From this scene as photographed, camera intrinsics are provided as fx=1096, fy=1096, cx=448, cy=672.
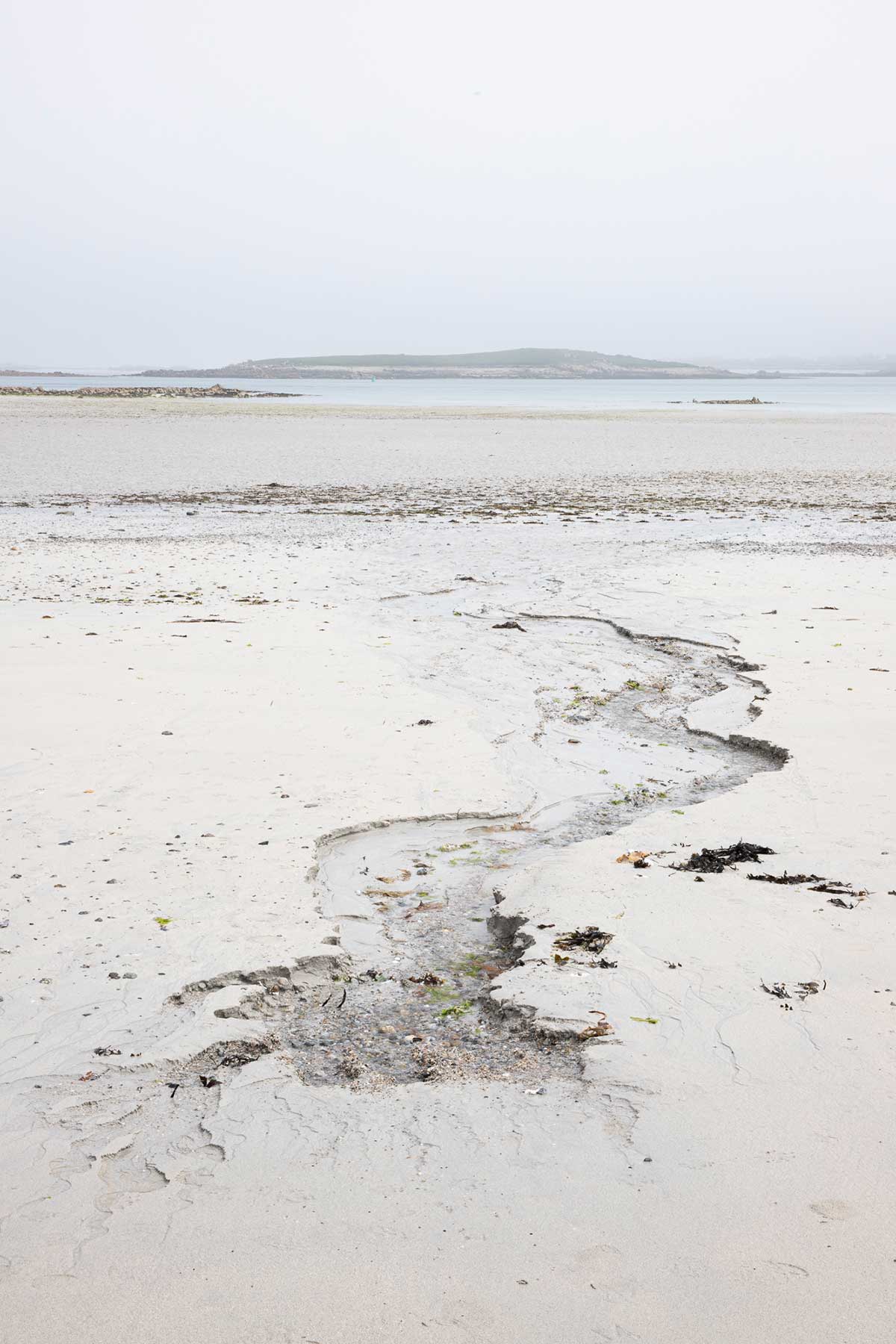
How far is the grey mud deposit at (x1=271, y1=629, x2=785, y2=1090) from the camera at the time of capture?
3363 mm

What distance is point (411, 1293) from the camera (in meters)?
2.42

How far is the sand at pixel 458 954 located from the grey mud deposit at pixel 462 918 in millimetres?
28

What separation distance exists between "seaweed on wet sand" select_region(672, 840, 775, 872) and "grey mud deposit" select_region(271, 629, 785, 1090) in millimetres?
102

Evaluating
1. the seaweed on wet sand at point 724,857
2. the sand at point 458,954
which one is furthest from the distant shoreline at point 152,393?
the seaweed on wet sand at point 724,857

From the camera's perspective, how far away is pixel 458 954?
4043 mm

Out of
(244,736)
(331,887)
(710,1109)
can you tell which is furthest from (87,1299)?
(244,736)

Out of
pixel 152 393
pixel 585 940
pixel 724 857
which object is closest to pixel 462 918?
pixel 585 940

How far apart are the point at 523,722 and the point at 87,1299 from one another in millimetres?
4606

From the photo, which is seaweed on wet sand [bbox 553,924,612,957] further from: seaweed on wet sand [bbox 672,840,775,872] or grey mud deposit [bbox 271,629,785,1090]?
seaweed on wet sand [bbox 672,840,775,872]

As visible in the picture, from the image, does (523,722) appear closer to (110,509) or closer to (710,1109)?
(710,1109)

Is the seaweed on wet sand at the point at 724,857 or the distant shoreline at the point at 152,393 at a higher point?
the distant shoreline at the point at 152,393

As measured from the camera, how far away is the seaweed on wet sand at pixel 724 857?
4.59 m

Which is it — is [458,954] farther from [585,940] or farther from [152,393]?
[152,393]

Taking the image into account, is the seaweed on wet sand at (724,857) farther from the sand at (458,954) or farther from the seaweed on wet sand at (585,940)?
the seaweed on wet sand at (585,940)
